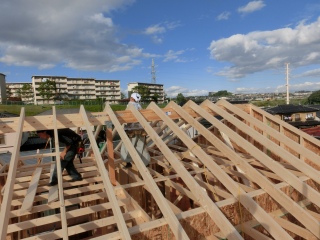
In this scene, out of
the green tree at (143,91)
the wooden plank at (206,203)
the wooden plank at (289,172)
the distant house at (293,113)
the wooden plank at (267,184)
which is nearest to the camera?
the wooden plank at (206,203)

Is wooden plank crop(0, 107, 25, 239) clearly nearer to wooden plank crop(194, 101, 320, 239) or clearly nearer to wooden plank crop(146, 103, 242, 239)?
wooden plank crop(146, 103, 242, 239)

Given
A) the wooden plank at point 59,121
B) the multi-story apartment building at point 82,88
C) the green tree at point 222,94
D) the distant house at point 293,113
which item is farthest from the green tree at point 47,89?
the green tree at point 222,94

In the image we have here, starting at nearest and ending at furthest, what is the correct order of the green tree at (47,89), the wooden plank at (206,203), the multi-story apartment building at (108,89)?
→ the wooden plank at (206,203), the green tree at (47,89), the multi-story apartment building at (108,89)

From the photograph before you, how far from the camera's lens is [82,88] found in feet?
281

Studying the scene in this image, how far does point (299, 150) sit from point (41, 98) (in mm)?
77585

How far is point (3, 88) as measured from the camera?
7731cm

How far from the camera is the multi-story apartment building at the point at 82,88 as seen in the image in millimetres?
77625

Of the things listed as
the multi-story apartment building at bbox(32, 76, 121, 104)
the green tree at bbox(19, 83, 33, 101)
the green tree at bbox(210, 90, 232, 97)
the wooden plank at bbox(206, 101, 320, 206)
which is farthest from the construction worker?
the green tree at bbox(210, 90, 232, 97)

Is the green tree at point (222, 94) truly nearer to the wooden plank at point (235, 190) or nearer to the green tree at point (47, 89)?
the green tree at point (47, 89)

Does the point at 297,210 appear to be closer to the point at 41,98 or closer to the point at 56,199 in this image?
the point at 56,199

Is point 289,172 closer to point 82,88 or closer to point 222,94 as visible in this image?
point 82,88

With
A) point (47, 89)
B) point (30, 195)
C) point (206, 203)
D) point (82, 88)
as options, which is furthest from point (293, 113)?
point (82, 88)

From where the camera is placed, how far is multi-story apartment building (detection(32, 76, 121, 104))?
7762 cm

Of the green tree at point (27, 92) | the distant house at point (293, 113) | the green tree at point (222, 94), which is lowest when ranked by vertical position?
the distant house at point (293, 113)
